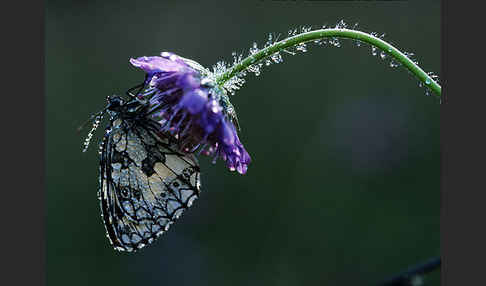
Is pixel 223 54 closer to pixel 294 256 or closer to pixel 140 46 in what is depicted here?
pixel 140 46

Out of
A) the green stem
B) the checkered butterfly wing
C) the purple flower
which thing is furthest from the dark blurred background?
the green stem

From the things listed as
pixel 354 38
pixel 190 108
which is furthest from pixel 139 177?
pixel 354 38

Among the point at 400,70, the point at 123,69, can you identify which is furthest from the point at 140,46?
the point at 400,70

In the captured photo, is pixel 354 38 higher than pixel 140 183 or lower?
higher

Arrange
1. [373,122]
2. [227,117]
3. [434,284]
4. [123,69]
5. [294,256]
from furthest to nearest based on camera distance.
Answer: [123,69] < [373,122] < [294,256] < [434,284] < [227,117]

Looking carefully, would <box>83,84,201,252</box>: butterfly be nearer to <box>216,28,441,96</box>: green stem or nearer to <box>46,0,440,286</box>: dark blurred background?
<box>216,28,441,96</box>: green stem

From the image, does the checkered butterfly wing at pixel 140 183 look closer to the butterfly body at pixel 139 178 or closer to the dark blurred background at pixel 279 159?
the butterfly body at pixel 139 178

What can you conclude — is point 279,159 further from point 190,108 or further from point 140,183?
point 190,108
